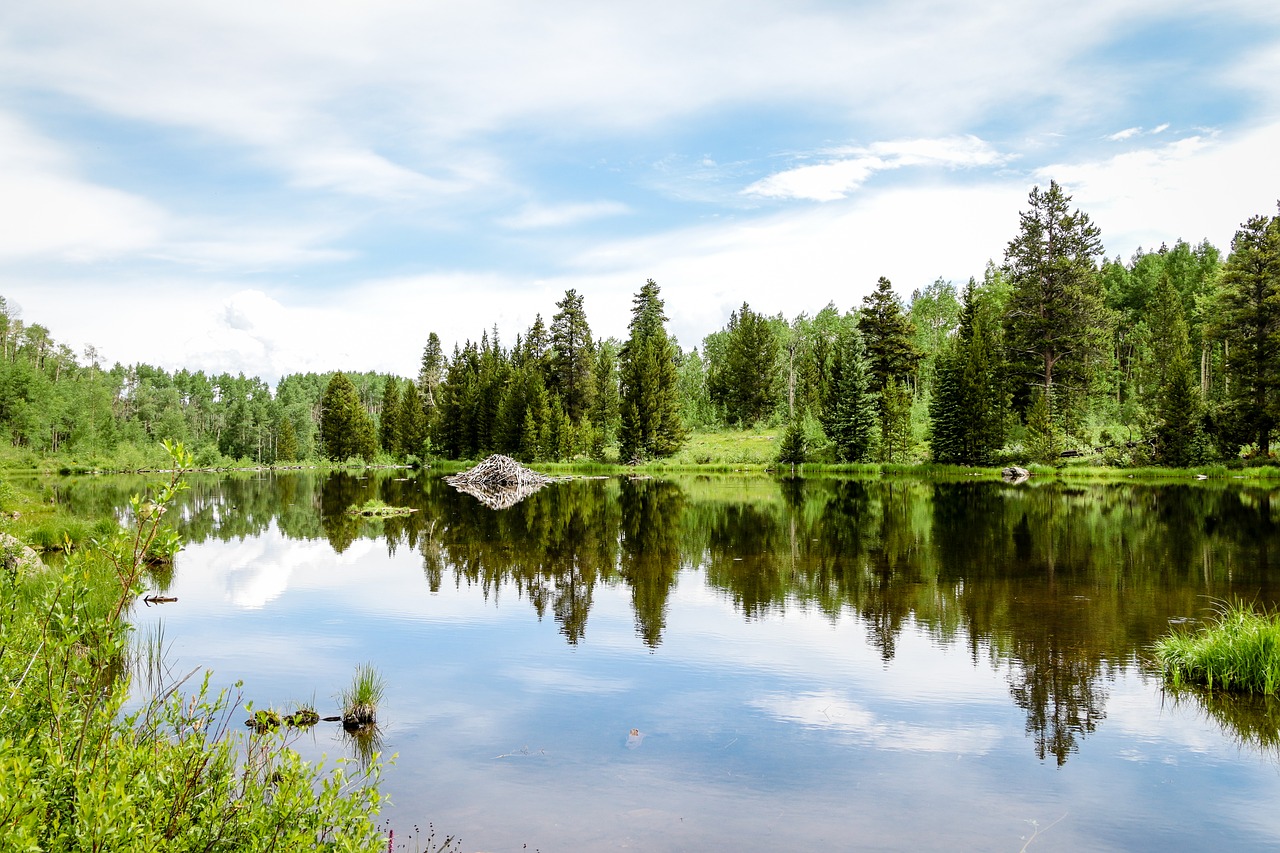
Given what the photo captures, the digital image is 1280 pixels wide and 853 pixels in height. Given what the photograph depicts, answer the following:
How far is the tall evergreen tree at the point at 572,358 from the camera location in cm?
8362

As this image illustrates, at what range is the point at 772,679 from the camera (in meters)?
10.7

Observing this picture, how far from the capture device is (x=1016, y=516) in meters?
29.2

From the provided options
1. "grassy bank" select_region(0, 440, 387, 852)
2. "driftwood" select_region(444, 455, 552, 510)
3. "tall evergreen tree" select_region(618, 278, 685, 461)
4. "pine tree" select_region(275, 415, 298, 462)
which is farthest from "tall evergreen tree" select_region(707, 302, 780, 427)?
"grassy bank" select_region(0, 440, 387, 852)

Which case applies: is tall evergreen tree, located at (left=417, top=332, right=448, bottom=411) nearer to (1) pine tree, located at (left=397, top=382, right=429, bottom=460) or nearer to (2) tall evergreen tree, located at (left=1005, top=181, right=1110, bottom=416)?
(1) pine tree, located at (left=397, top=382, right=429, bottom=460)

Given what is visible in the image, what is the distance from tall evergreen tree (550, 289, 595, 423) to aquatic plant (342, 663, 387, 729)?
7360 cm

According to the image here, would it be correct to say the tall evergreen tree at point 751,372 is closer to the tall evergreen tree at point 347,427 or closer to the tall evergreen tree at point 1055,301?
the tall evergreen tree at point 1055,301

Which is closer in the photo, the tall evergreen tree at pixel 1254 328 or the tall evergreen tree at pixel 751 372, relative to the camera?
the tall evergreen tree at pixel 1254 328

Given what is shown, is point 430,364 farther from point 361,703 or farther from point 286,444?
point 361,703

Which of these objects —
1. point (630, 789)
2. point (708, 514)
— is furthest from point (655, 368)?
point (630, 789)

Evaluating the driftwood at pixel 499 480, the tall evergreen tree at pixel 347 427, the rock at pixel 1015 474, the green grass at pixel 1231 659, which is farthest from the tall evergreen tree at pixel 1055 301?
the tall evergreen tree at pixel 347 427

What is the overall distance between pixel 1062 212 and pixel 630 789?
227 feet

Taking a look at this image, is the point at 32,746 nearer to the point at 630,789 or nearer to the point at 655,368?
the point at 630,789

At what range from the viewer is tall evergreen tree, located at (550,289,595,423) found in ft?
274

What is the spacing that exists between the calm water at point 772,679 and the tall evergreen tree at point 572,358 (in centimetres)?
5918
